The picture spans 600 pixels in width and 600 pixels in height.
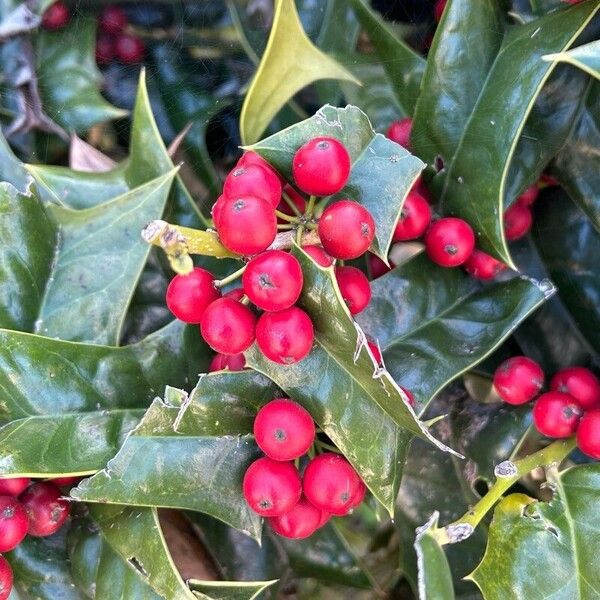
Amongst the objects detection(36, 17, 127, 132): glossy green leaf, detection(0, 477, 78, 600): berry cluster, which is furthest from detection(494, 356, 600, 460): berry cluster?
detection(36, 17, 127, 132): glossy green leaf

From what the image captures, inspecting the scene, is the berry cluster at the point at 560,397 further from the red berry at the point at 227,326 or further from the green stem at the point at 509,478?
the red berry at the point at 227,326

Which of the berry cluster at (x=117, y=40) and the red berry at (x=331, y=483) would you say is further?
the berry cluster at (x=117, y=40)

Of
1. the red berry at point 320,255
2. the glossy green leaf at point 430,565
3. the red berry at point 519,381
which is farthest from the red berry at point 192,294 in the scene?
the red berry at point 519,381

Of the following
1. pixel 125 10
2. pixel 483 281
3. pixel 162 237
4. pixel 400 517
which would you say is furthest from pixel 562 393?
pixel 125 10

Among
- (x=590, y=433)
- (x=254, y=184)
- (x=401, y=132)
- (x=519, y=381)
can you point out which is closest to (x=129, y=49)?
(x=401, y=132)

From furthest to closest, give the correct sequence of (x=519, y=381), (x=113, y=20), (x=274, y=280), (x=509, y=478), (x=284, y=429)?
(x=113, y=20) → (x=519, y=381) → (x=509, y=478) → (x=284, y=429) → (x=274, y=280)

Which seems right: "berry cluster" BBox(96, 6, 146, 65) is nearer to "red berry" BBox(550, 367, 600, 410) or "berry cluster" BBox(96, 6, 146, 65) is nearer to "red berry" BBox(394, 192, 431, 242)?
"red berry" BBox(394, 192, 431, 242)

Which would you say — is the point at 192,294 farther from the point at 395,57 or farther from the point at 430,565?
the point at 395,57

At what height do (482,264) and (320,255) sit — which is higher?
(320,255)
